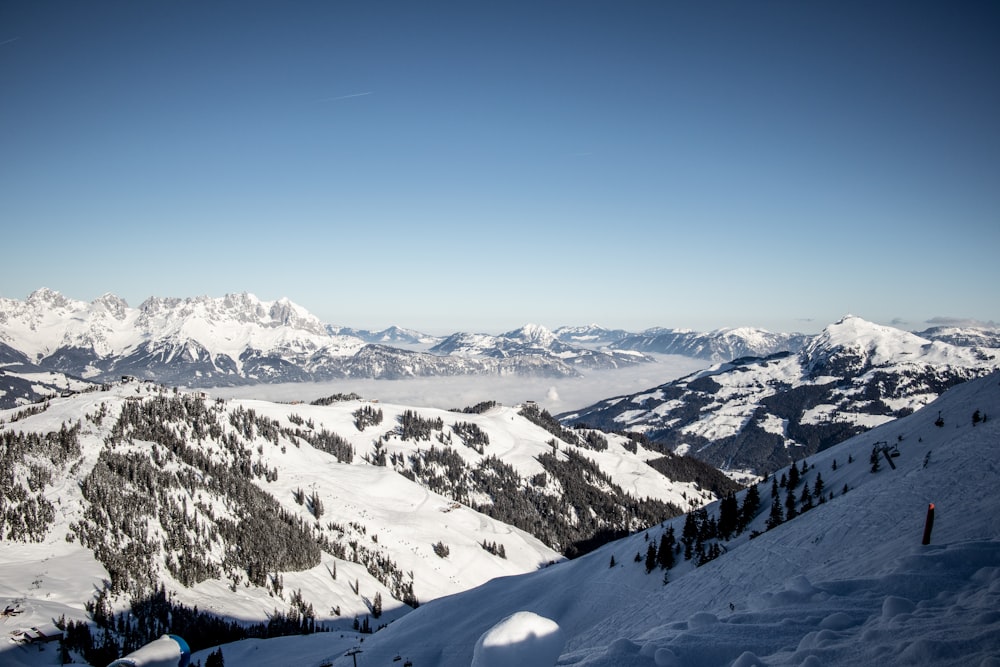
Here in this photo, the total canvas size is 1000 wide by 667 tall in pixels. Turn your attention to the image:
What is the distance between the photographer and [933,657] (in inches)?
394

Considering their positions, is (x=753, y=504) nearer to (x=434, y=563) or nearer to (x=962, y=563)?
(x=962, y=563)

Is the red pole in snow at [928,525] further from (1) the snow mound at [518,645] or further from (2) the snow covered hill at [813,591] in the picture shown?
(1) the snow mound at [518,645]

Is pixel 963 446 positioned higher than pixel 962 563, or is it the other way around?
pixel 962 563

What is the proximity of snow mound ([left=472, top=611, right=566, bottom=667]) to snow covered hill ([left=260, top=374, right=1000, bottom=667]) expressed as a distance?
0.10 metres

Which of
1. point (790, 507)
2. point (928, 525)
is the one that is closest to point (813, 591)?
point (928, 525)

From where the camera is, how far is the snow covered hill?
12.6 meters

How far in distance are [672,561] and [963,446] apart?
104ft

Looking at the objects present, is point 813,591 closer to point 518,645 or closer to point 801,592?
point 801,592

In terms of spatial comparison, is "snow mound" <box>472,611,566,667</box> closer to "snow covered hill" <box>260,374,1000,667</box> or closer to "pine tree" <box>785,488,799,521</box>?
"snow covered hill" <box>260,374,1000,667</box>

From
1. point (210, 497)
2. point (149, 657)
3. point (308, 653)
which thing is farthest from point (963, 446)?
point (210, 497)

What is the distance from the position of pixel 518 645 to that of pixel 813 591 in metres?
11.4

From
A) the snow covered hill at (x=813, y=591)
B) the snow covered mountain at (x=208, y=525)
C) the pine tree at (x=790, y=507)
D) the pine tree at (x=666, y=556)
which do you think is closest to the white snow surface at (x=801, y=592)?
the snow covered hill at (x=813, y=591)

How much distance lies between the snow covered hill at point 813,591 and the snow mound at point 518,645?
96mm

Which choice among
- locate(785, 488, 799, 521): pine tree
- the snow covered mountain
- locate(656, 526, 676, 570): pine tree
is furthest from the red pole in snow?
the snow covered mountain
